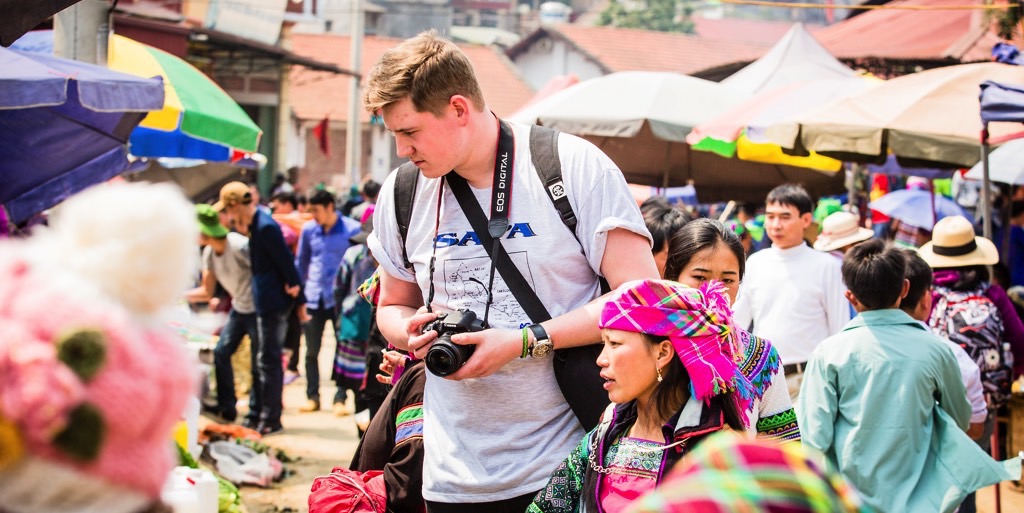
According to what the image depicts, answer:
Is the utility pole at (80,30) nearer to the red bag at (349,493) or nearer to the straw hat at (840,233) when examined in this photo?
the red bag at (349,493)

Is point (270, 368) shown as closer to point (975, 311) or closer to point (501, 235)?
point (975, 311)

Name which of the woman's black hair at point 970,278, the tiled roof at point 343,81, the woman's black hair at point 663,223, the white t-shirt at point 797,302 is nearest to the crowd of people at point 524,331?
the woman's black hair at point 663,223

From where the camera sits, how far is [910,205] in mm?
10586

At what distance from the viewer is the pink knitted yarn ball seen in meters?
1.00

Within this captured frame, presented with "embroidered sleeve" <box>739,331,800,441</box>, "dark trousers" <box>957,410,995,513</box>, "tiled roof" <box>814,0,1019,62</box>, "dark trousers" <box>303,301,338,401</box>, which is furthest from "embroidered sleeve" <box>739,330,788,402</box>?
"tiled roof" <box>814,0,1019,62</box>

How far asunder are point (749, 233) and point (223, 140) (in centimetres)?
503

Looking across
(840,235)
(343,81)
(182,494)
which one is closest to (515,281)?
(182,494)

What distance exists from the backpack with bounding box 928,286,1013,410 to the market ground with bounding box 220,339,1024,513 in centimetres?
142

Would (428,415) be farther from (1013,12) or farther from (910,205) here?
(910,205)

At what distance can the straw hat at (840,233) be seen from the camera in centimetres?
704

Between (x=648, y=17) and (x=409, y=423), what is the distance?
59.6 m

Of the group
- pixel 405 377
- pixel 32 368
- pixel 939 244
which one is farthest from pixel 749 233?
pixel 32 368

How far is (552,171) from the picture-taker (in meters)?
2.87

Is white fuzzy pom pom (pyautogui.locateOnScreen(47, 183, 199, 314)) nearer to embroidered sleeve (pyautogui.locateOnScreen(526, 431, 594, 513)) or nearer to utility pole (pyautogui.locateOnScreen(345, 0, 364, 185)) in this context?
embroidered sleeve (pyautogui.locateOnScreen(526, 431, 594, 513))
